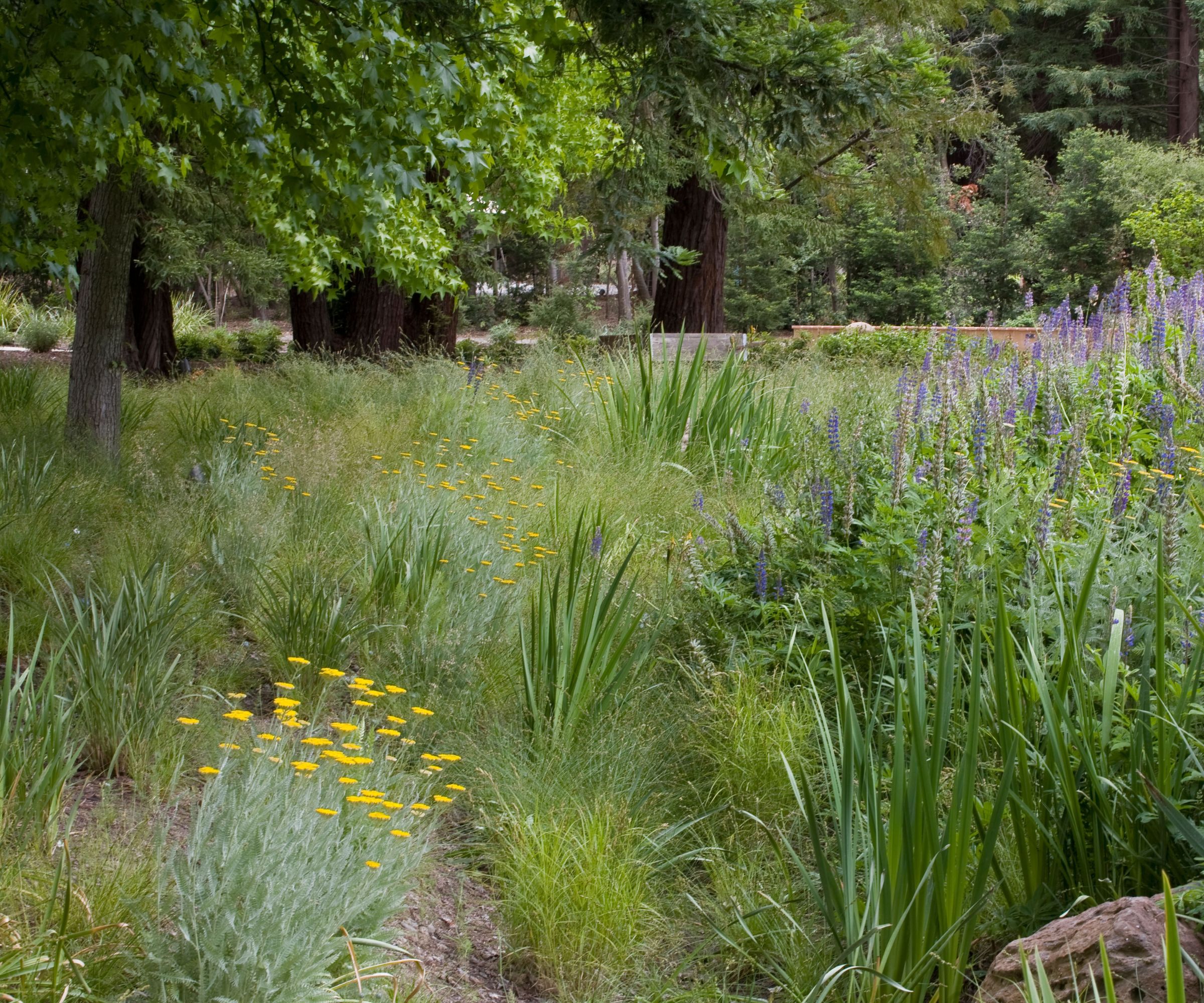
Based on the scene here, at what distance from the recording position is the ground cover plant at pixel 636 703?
2285 millimetres

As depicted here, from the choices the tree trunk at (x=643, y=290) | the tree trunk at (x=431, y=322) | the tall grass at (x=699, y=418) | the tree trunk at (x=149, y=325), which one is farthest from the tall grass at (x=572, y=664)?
the tree trunk at (x=643, y=290)

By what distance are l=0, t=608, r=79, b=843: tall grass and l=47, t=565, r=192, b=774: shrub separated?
0.47 ft

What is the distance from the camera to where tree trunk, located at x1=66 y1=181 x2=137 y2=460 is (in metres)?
7.20

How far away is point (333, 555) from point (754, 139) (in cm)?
271

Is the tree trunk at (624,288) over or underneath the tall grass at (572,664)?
over

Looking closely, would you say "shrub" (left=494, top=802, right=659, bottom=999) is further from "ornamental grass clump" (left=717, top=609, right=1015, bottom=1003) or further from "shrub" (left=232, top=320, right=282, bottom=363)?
"shrub" (left=232, top=320, right=282, bottom=363)

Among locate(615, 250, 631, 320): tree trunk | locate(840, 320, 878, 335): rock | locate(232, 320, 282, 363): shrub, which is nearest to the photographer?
locate(840, 320, 878, 335): rock

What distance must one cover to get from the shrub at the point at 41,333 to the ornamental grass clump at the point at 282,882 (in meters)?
→ 22.4

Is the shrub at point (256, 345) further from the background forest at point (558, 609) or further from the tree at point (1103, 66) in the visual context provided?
the tree at point (1103, 66)

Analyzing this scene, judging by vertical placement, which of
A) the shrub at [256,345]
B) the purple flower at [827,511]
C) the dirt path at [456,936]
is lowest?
the dirt path at [456,936]

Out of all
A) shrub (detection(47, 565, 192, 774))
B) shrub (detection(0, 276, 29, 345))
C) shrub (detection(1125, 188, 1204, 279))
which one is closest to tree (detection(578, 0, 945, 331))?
shrub (detection(47, 565, 192, 774))

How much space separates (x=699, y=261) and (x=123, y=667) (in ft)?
33.6

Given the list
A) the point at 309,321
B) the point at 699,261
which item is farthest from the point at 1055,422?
the point at 309,321

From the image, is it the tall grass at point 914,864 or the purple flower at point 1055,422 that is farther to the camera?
the purple flower at point 1055,422
